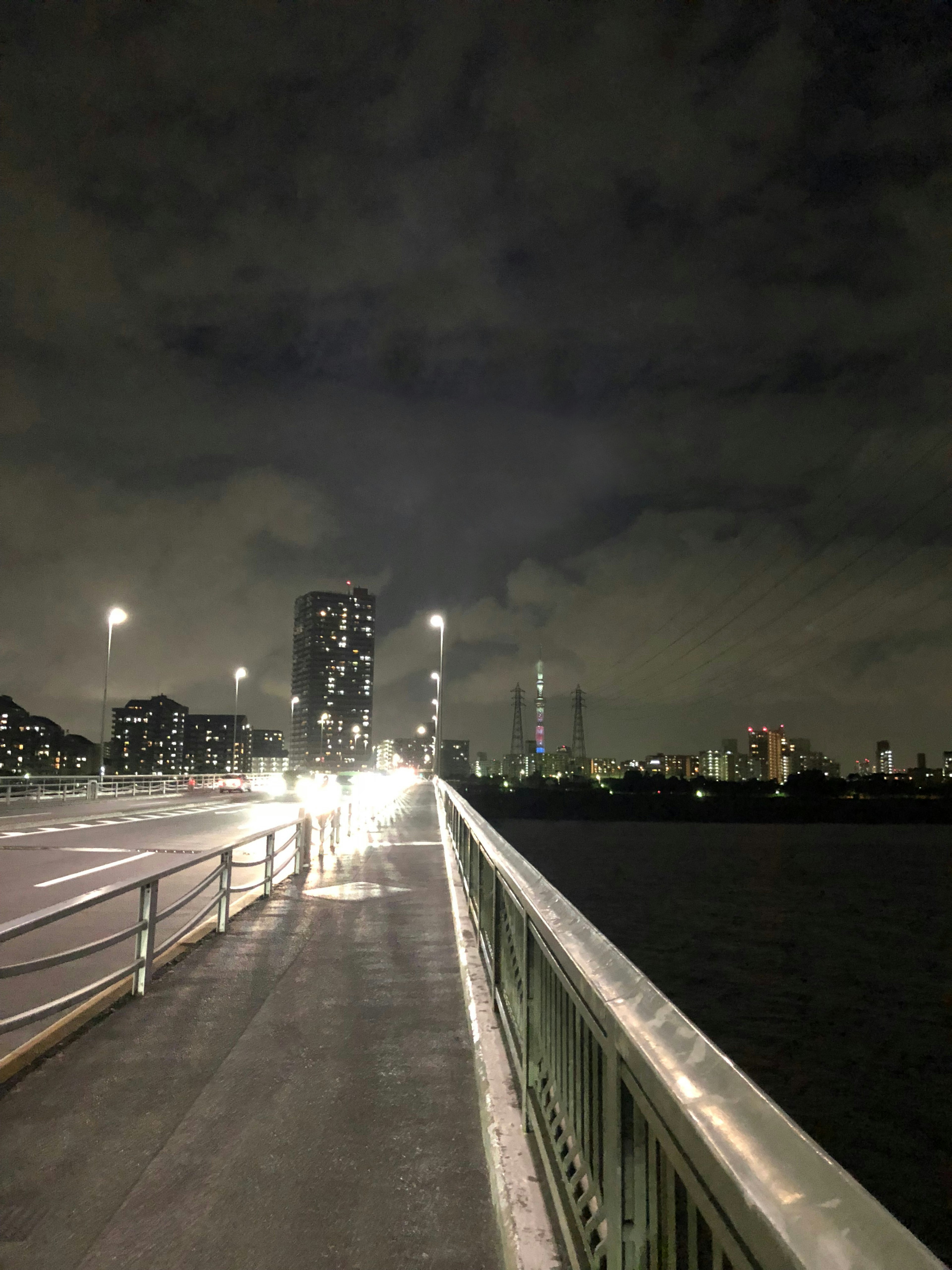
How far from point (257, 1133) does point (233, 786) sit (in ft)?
189

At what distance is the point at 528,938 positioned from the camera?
178 inches

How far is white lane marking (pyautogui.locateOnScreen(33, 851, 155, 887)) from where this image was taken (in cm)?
1420

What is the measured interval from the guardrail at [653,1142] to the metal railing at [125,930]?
9.80 ft

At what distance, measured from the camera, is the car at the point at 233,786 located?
5925 centimetres

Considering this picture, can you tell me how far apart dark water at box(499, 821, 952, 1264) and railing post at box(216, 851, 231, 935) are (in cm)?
647

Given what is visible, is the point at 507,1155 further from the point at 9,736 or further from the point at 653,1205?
the point at 9,736

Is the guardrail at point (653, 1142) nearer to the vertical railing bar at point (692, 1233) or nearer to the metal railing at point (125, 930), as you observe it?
the vertical railing bar at point (692, 1233)

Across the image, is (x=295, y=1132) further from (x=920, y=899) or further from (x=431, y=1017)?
(x=920, y=899)

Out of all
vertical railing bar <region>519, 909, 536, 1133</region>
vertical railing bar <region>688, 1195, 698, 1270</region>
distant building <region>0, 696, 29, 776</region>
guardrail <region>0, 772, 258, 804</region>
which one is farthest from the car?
distant building <region>0, 696, 29, 776</region>

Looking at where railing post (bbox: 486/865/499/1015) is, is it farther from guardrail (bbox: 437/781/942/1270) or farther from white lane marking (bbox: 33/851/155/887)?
white lane marking (bbox: 33/851/155/887)

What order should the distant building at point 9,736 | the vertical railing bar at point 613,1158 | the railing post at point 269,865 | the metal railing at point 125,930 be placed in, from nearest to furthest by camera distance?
1. the vertical railing bar at point 613,1158
2. the metal railing at point 125,930
3. the railing post at point 269,865
4. the distant building at point 9,736

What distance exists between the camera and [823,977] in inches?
990

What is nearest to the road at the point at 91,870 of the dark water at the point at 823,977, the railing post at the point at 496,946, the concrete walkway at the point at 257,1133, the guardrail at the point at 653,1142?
the concrete walkway at the point at 257,1133

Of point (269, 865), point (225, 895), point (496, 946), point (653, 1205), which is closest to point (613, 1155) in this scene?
point (653, 1205)
